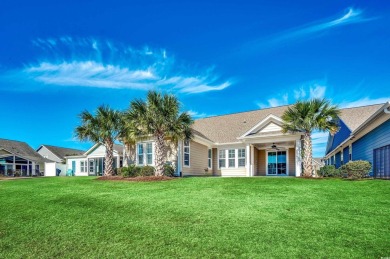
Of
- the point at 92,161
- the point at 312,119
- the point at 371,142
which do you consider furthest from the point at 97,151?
the point at 371,142

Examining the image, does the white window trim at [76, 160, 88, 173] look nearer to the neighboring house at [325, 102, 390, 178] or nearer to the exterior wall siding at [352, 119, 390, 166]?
the neighboring house at [325, 102, 390, 178]

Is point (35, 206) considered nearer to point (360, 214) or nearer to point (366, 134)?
point (360, 214)

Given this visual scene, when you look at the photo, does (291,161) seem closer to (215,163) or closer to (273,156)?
(273,156)

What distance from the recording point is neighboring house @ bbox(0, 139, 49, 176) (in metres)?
37.8

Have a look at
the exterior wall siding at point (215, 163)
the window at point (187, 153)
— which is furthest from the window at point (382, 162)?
the window at point (187, 153)

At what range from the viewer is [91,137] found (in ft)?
76.3

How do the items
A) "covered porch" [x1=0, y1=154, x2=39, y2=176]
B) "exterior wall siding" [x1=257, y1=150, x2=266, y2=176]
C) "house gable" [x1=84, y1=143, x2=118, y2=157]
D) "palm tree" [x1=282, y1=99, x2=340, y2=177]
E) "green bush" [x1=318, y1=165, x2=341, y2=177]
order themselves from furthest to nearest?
"covered porch" [x1=0, y1=154, x2=39, y2=176]
"house gable" [x1=84, y1=143, x2=118, y2=157]
"exterior wall siding" [x1=257, y1=150, x2=266, y2=176]
"palm tree" [x1=282, y1=99, x2=340, y2=177]
"green bush" [x1=318, y1=165, x2=341, y2=177]

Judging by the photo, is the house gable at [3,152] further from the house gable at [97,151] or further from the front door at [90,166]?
the house gable at [97,151]

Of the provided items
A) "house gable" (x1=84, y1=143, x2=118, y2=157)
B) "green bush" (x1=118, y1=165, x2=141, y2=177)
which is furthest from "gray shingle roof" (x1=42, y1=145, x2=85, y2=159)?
"green bush" (x1=118, y1=165, x2=141, y2=177)

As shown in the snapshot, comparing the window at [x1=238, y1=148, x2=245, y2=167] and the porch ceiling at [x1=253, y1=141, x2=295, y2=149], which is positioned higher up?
the porch ceiling at [x1=253, y1=141, x2=295, y2=149]

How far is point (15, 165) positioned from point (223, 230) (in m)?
41.6

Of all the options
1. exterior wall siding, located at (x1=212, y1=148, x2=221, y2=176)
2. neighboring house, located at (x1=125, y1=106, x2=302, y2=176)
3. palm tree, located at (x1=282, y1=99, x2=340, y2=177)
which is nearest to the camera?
palm tree, located at (x1=282, y1=99, x2=340, y2=177)

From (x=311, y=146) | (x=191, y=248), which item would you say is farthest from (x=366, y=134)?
(x=191, y=248)

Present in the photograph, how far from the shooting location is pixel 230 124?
28.1 meters
